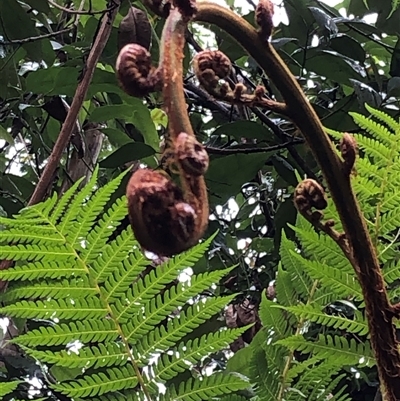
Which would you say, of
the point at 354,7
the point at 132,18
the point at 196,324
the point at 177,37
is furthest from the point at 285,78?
the point at 354,7

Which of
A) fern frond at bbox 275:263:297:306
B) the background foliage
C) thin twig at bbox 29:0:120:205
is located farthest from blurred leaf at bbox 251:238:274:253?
fern frond at bbox 275:263:297:306

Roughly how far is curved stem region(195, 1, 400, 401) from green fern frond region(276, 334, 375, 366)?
113 millimetres

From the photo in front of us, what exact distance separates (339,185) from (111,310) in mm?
204

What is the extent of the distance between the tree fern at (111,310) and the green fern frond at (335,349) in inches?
1.5

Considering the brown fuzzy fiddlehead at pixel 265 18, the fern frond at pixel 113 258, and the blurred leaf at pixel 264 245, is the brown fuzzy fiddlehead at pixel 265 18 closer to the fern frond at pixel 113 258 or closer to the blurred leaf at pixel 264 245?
the fern frond at pixel 113 258

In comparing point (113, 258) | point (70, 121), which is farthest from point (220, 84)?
point (70, 121)

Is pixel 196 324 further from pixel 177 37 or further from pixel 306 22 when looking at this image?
pixel 306 22

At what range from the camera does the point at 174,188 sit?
0.30 m

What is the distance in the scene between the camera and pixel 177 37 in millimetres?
307

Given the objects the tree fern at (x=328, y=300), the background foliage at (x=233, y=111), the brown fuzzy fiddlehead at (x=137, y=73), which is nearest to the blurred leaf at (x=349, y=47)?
the background foliage at (x=233, y=111)

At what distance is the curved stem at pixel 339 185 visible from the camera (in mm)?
333

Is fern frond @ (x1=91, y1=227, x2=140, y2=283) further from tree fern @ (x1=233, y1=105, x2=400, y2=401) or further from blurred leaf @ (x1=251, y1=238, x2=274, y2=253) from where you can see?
blurred leaf @ (x1=251, y1=238, x2=274, y2=253)

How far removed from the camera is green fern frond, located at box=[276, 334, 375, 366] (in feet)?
1.59

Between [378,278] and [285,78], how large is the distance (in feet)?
0.38
